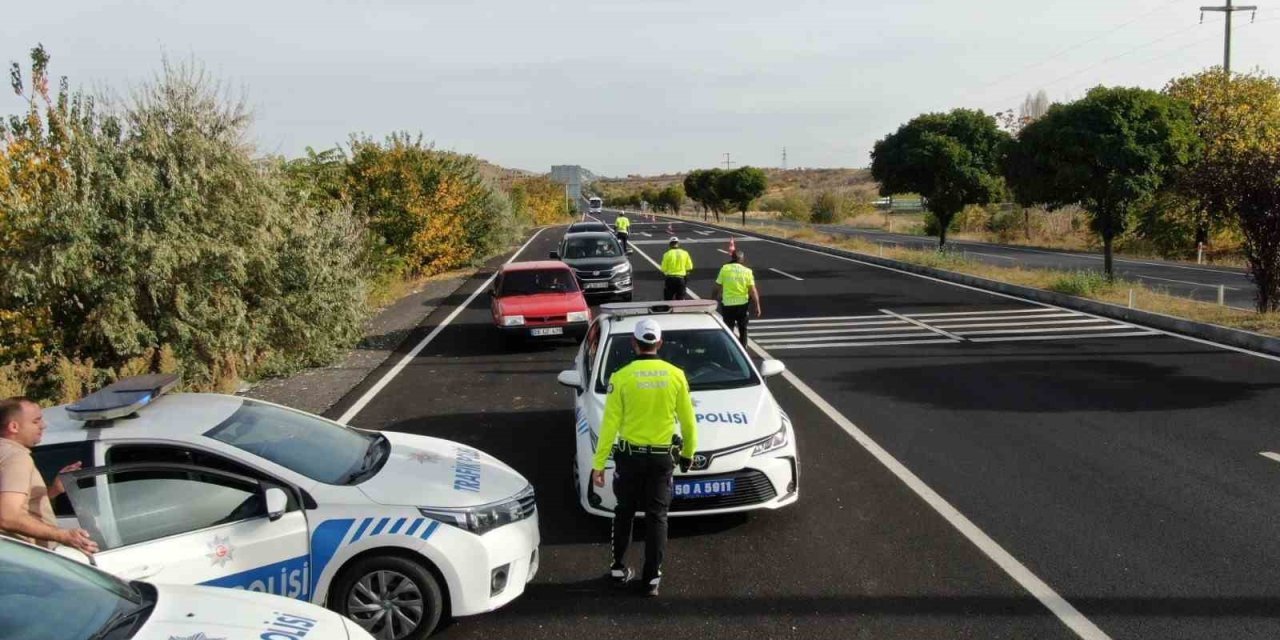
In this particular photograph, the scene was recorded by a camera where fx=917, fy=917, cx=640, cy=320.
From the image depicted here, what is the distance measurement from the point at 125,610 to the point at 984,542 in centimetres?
510

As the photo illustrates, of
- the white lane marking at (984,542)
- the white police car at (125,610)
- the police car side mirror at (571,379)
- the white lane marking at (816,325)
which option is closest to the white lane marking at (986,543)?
the white lane marking at (984,542)

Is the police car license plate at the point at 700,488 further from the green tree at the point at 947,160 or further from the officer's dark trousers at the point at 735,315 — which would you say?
the green tree at the point at 947,160

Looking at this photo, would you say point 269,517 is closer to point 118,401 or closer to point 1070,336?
point 118,401

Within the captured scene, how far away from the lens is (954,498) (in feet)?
23.4

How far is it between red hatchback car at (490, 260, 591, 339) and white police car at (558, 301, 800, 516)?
583cm

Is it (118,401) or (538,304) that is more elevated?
(118,401)

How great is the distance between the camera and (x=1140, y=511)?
673 centimetres

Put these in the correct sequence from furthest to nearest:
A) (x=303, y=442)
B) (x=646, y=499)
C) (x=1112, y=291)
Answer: (x=1112, y=291), (x=646, y=499), (x=303, y=442)

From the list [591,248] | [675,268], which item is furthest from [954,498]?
[591,248]

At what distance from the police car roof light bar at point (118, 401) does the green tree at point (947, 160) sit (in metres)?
26.0

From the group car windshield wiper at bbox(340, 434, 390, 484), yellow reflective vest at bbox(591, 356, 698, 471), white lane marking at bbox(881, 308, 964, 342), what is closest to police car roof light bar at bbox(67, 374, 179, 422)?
car windshield wiper at bbox(340, 434, 390, 484)

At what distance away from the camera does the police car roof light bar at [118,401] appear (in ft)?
15.6

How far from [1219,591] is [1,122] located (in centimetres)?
1384

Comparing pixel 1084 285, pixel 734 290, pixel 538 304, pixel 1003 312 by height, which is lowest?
pixel 1003 312
